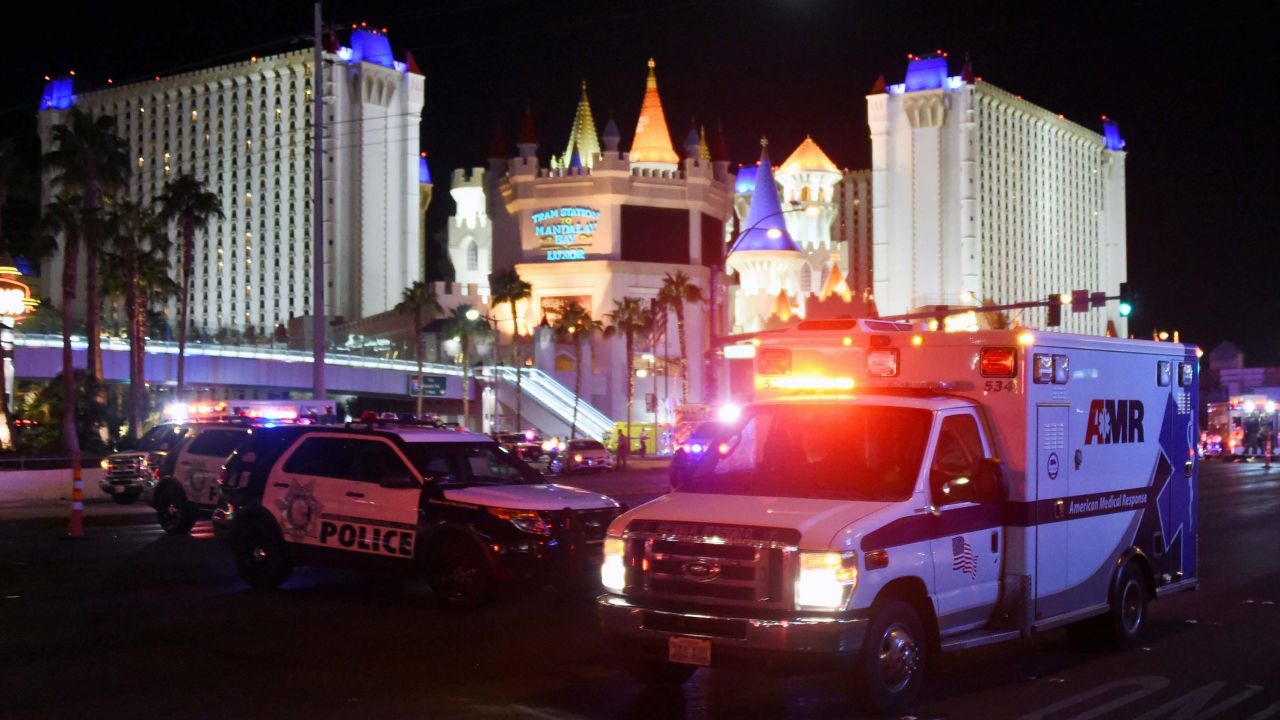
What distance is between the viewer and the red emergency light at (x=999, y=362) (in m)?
9.46

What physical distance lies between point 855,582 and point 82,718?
4.79m

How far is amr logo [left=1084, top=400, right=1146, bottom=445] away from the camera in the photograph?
10375 mm

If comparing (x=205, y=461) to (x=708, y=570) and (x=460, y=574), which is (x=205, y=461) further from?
(x=708, y=570)

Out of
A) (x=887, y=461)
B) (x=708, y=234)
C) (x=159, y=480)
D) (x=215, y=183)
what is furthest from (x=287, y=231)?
(x=887, y=461)

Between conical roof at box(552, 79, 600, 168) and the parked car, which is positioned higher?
conical roof at box(552, 79, 600, 168)

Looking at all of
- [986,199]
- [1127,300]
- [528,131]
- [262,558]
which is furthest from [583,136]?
[262,558]

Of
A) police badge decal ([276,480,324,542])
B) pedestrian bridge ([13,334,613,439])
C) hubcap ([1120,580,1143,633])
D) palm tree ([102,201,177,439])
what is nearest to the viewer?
hubcap ([1120,580,1143,633])

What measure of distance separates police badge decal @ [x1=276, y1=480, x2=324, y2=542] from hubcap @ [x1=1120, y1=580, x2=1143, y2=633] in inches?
300

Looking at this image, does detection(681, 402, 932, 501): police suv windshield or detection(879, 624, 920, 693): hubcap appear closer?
detection(879, 624, 920, 693): hubcap

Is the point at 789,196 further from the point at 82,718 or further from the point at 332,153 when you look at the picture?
the point at 82,718

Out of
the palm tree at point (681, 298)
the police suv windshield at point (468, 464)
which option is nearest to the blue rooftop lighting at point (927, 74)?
the palm tree at point (681, 298)

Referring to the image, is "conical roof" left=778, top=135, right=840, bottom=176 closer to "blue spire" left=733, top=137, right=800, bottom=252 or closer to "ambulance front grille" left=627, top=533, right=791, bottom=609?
"blue spire" left=733, top=137, right=800, bottom=252

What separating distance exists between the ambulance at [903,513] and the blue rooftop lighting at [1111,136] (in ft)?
497

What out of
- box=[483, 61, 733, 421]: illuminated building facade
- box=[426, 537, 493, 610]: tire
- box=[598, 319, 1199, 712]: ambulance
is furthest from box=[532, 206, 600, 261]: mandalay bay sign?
box=[598, 319, 1199, 712]: ambulance
